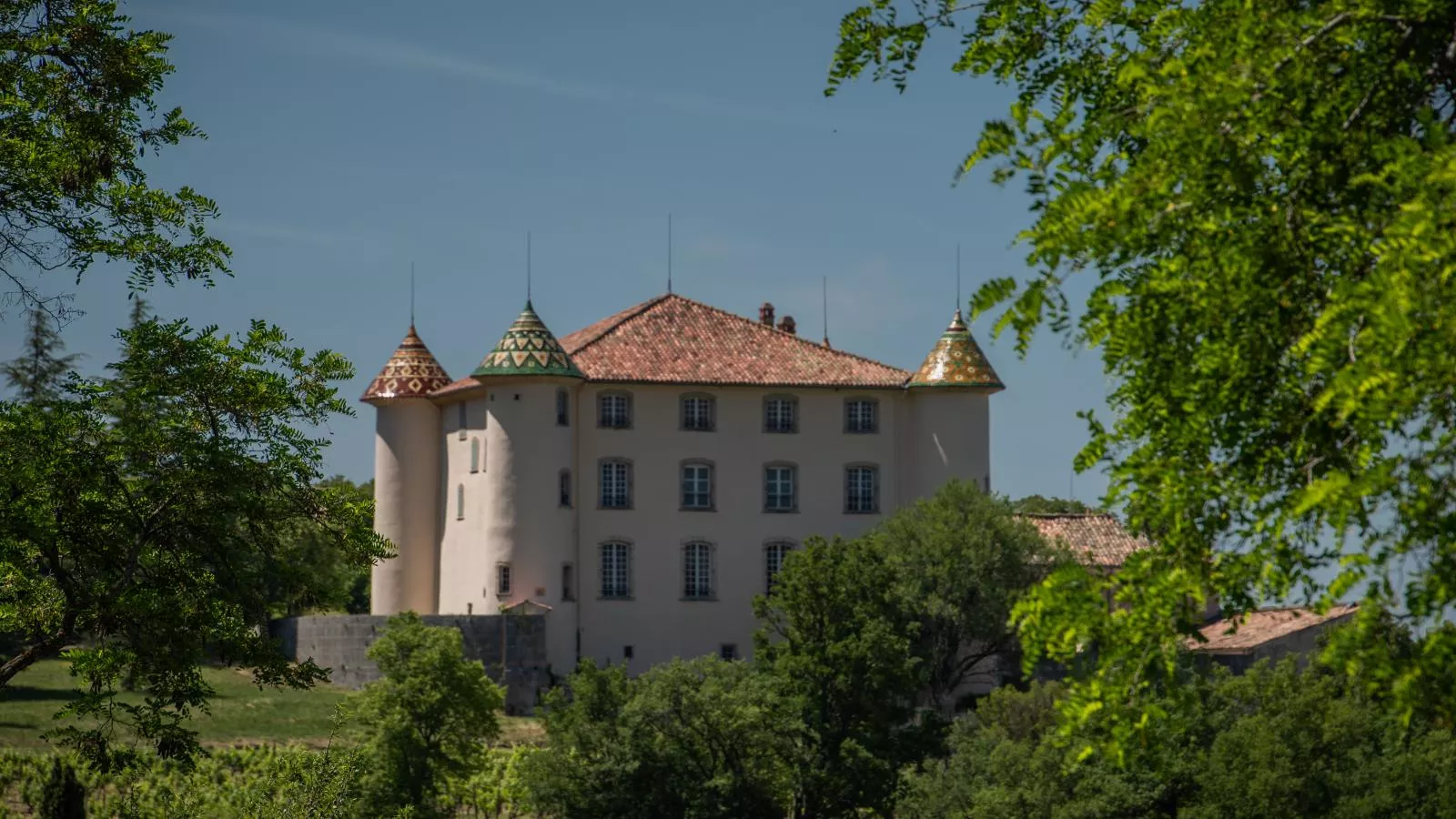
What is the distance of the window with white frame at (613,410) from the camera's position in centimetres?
6150

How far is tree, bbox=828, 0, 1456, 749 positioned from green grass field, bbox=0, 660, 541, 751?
36.0m

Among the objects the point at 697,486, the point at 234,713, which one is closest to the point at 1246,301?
the point at 234,713

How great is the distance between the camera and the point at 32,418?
51.9 ft

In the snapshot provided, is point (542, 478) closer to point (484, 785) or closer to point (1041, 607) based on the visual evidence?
point (484, 785)

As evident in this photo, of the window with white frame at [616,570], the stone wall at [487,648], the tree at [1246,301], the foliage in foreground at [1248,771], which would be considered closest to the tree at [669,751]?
the foliage in foreground at [1248,771]

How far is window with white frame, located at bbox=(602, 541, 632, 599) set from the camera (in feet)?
198

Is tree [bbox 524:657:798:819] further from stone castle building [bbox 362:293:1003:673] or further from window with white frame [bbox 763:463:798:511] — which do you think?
window with white frame [bbox 763:463:798:511]

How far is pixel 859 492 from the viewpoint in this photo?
63.7m

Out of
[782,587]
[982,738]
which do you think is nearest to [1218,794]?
[982,738]

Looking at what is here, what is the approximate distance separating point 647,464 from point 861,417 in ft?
23.0

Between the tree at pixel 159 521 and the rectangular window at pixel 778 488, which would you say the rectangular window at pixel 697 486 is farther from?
the tree at pixel 159 521

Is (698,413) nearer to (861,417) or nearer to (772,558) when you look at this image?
(772,558)

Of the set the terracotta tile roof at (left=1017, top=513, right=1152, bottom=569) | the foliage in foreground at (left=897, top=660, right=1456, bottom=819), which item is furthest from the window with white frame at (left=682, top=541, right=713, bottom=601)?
the foliage in foreground at (left=897, top=660, right=1456, bottom=819)

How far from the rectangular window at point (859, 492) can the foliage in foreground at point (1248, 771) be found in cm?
2055
